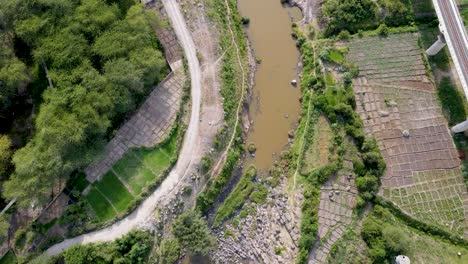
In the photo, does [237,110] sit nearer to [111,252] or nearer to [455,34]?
[111,252]

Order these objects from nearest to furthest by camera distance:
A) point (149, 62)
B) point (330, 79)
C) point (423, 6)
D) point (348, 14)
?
point (149, 62), point (330, 79), point (348, 14), point (423, 6)

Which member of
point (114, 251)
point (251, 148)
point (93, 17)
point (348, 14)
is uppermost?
point (93, 17)

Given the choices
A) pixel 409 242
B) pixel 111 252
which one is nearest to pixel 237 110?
pixel 111 252

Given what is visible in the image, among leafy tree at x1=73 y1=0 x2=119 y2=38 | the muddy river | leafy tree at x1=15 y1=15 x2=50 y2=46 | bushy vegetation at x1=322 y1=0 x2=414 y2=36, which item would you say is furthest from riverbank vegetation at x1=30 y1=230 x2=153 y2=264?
bushy vegetation at x1=322 y1=0 x2=414 y2=36

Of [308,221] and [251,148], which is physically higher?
[251,148]

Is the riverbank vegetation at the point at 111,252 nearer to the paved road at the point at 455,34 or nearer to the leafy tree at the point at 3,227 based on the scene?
the leafy tree at the point at 3,227
